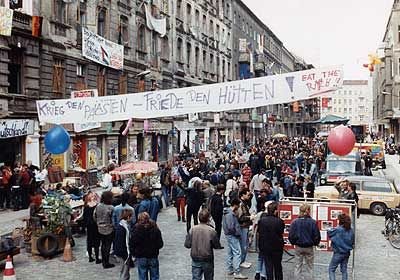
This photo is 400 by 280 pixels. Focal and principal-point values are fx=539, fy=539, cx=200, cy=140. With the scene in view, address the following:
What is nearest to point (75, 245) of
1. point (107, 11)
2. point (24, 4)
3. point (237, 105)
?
point (237, 105)

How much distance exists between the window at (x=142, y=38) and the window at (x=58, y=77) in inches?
408

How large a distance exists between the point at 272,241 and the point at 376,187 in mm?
10661

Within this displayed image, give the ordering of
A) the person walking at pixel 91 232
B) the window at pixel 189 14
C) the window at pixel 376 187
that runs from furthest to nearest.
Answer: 1. the window at pixel 189 14
2. the window at pixel 376 187
3. the person walking at pixel 91 232

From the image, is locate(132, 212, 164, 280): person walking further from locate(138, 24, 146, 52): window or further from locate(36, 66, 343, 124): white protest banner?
locate(138, 24, 146, 52): window

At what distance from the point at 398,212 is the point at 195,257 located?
7367 millimetres

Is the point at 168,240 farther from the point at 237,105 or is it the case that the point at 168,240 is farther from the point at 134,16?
the point at 134,16

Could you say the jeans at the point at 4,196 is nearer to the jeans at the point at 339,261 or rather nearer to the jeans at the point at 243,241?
the jeans at the point at 243,241

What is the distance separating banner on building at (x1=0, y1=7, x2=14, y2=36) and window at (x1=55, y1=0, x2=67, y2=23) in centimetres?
531

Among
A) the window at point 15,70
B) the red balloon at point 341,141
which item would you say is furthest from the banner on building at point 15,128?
the red balloon at point 341,141

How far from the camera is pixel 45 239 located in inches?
498

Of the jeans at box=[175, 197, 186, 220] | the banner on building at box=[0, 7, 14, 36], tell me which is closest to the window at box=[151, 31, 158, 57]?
the banner on building at box=[0, 7, 14, 36]

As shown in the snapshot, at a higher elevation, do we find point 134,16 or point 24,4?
point 134,16

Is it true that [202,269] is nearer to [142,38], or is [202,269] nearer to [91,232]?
[91,232]

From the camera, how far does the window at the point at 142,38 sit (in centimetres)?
3550
